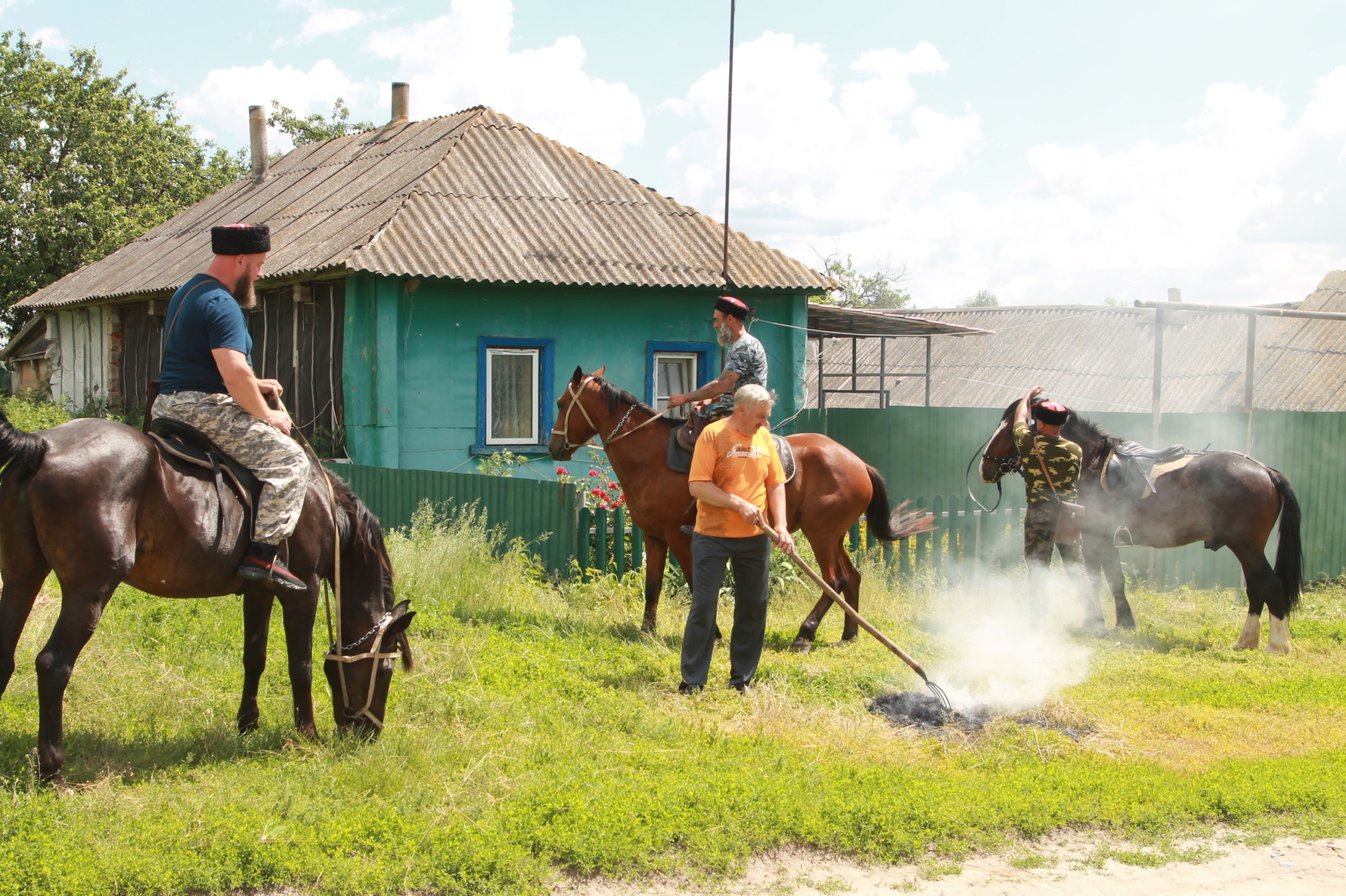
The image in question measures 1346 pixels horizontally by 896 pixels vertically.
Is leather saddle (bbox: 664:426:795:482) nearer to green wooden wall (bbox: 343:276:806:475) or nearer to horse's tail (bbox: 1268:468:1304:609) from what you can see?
horse's tail (bbox: 1268:468:1304:609)

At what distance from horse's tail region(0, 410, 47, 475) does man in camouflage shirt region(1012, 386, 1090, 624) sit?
696 cm

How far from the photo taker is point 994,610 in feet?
31.1

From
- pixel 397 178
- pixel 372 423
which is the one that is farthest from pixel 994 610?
pixel 397 178

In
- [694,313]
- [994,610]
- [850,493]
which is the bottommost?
[994,610]

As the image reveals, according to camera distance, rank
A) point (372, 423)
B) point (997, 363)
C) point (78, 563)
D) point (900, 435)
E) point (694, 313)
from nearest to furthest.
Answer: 1. point (78, 563)
2. point (372, 423)
3. point (694, 313)
4. point (900, 435)
5. point (997, 363)

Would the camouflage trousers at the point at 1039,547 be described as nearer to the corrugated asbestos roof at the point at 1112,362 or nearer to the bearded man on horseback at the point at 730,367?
the bearded man on horseback at the point at 730,367

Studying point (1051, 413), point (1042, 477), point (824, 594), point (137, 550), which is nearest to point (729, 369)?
point (824, 594)

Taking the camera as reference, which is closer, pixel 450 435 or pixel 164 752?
pixel 164 752

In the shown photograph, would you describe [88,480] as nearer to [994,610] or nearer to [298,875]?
[298,875]

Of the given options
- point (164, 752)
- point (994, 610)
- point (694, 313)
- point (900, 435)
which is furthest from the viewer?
point (900, 435)

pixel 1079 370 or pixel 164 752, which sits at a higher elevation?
pixel 1079 370

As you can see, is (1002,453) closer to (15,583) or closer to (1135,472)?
(1135,472)

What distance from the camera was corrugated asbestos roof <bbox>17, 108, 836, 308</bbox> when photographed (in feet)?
44.9

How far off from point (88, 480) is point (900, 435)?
1348 centimetres
